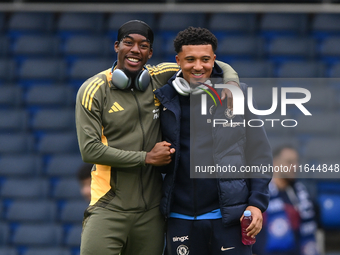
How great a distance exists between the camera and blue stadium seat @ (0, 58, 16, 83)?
5875mm

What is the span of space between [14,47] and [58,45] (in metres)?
0.52

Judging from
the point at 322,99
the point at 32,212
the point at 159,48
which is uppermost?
the point at 159,48

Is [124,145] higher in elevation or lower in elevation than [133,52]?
lower

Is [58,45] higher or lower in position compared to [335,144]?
higher

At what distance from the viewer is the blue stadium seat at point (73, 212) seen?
16.3 feet

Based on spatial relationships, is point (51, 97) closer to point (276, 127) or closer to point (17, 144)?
point (17, 144)

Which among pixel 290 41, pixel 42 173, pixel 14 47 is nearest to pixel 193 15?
pixel 290 41

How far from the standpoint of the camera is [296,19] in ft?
19.8

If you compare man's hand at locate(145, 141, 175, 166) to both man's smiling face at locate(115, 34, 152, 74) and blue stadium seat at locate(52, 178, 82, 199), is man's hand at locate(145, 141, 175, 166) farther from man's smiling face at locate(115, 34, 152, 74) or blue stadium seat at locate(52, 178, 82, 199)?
blue stadium seat at locate(52, 178, 82, 199)

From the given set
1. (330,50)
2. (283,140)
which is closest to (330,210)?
(283,140)

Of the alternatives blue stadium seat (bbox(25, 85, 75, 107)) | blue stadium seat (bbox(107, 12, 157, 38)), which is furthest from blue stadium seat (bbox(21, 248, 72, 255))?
blue stadium seat (bbox(107, 12, 157, 38))

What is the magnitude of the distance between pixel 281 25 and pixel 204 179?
4112mm

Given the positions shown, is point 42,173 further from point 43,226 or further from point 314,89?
point 314,89

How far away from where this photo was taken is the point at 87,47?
234 inches
